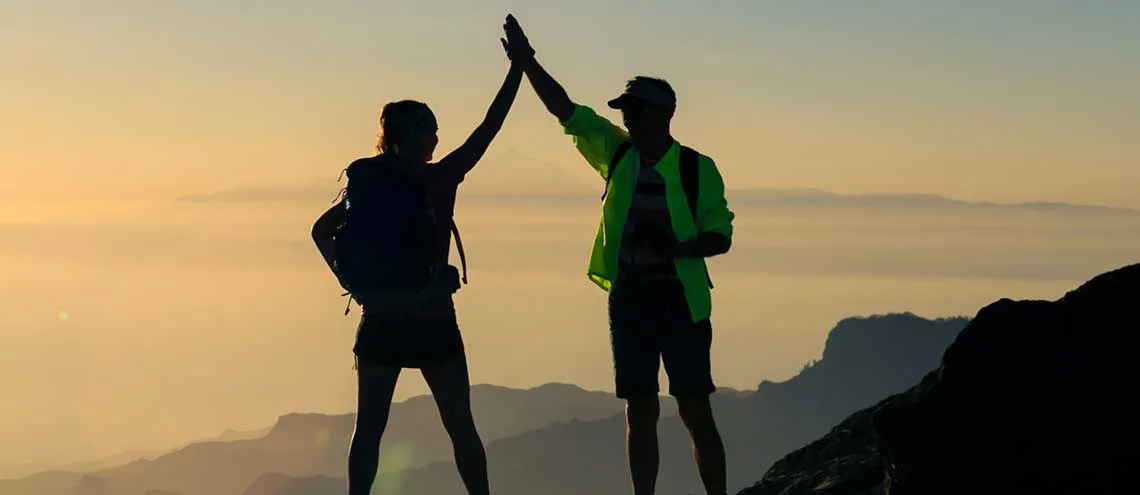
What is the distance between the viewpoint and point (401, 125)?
970cm

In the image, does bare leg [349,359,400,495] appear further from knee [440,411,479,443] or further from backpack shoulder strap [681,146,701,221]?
backpack shoulder strap [681,146,701,221]

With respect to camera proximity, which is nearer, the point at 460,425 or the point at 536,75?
the point at 460,425

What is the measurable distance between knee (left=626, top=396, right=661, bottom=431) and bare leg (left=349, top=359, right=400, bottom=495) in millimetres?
1741

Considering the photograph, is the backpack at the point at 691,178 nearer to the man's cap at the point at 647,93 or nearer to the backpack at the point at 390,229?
the man's cap at the point at 647,93

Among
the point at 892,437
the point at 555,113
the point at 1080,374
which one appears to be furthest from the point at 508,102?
the point at 1080,374

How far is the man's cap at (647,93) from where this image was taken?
34.8ft

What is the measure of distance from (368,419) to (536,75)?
8.72 feet

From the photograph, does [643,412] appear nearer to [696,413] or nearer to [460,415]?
[696,413]

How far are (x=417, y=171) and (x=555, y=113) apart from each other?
5.21 ft

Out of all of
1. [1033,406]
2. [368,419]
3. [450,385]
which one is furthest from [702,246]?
[1033,406]

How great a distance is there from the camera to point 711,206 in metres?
10.6

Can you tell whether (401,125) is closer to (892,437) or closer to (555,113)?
(555,113)

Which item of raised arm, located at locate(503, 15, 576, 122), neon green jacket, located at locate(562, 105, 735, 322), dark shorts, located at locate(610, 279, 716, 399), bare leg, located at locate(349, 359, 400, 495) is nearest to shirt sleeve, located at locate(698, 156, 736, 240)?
neon green jacket, located at locate(562, 105, 735, 322)

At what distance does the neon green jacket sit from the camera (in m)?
10.6
